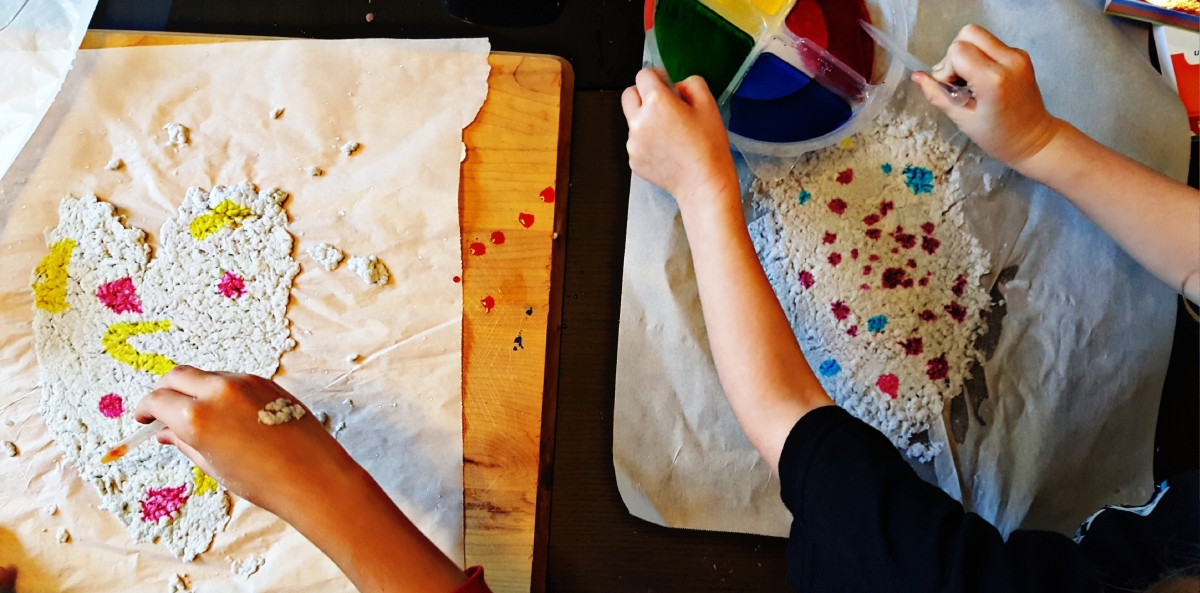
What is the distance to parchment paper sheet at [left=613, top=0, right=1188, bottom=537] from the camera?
2.02ft

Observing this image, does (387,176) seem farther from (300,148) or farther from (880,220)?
(880,220)

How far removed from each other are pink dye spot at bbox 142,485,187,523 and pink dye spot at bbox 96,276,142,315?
0.16m

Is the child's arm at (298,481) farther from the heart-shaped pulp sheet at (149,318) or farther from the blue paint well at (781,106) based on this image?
the blue paint well at (781,106)

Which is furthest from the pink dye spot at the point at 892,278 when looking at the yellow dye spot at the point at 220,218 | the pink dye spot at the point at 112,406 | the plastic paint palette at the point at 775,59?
the pink dye spot at the point at 112,406

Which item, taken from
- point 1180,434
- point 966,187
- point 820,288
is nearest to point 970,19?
point 966,187

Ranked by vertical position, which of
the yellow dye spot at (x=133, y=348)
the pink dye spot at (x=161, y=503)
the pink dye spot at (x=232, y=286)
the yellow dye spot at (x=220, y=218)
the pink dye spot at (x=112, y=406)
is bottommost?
the pink dye spot at (x=161, y=503)

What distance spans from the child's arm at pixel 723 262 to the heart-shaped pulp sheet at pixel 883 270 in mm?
79

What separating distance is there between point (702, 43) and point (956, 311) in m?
0.32

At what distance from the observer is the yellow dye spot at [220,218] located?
2.03 feet

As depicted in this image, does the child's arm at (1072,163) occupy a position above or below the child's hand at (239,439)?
above

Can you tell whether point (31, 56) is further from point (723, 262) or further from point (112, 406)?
point (723, 262)

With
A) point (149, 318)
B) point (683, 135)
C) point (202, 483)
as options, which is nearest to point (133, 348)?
point (149, 318)

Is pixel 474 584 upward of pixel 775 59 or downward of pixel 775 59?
downward

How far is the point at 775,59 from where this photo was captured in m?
0.61
